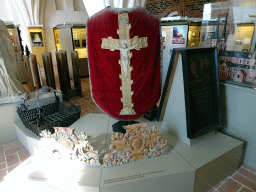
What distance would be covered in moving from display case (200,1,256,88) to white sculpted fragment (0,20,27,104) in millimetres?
3134

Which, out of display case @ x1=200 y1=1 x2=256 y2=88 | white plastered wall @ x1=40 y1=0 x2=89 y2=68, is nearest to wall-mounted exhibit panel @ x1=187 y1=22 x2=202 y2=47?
display case @ x1=200 y1=1 x2=256 y2=88

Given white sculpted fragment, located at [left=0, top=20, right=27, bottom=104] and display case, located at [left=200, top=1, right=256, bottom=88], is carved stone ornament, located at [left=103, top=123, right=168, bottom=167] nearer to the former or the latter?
display case, located at [left=200, top=1, right=256, bottom=88]

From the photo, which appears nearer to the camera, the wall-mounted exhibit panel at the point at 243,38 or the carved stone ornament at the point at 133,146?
the carved stone ornament at the point at 133,146

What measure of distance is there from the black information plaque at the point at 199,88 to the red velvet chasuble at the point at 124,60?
254 millimetres

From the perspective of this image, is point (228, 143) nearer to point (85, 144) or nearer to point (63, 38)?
point (85, 144)

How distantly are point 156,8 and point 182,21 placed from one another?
4373 millimetres

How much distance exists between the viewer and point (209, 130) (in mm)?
2158

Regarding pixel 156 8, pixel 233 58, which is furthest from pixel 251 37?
pixel 156 8

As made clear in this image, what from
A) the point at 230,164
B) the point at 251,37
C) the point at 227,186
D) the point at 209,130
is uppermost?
the point at 251,37

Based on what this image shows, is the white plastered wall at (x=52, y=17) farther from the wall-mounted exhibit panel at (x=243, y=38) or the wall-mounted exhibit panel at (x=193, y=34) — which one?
the wall-mounted exhibit panel at (x=243, y=38)

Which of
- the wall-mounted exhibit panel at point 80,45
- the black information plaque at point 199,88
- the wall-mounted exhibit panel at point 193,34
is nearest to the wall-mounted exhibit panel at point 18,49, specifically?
the wall-mounted exhibit panel at point 80,45

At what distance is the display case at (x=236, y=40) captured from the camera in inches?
85.4

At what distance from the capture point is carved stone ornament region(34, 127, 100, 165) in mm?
1795

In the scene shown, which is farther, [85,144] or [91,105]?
[91,105]
